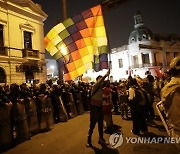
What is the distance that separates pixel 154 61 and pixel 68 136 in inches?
1771

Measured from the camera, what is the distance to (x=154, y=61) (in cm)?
4900

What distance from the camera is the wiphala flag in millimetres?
6633

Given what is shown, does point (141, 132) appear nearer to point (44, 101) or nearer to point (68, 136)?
point (68, 136)

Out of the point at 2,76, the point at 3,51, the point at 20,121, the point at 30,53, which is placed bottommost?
the point at 20,121

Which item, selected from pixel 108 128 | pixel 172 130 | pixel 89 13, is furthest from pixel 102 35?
pixel 172 130

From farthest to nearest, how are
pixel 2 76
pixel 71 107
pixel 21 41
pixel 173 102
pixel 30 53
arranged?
pixel 30 53 → pixel 21 41 → pixel 2 76 → pixel 71 107 → pixel 173 102

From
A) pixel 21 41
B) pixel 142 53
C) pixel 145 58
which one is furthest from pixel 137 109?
pixel 145 58

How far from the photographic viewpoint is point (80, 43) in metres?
7.11

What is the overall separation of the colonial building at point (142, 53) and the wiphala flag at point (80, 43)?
40.1m

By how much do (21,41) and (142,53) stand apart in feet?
111

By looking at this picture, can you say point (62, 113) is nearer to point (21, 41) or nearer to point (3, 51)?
point (3, 51)

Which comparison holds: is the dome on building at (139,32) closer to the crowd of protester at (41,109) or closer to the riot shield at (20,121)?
the crowd of protester at (41,109)

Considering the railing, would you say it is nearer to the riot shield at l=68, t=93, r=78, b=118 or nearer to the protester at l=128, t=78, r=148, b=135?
the riot shield at l=68, t=93, r=78, b=118

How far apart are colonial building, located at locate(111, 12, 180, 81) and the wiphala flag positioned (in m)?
40.1
